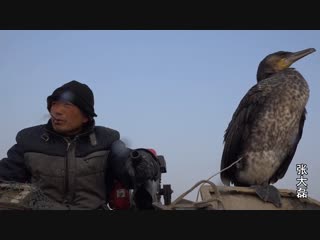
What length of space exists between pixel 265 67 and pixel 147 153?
3577mm

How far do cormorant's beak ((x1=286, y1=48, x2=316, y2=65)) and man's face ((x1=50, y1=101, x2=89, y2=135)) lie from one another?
3717 millimetres

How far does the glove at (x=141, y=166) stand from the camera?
341cm

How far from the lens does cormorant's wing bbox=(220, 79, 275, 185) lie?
19.2 ft

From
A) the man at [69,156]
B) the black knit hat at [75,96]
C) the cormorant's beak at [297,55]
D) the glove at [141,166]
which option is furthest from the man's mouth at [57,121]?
the cormorant's beak at [297,55]

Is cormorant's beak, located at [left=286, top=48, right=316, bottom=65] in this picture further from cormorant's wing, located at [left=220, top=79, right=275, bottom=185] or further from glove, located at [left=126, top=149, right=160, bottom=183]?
glove, located at [left=126, top=149, right=160, bottom=183]

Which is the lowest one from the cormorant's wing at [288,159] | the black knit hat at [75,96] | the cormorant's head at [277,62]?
the cormorant's wing at [288,159]

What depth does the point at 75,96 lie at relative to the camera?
3789 millimetres

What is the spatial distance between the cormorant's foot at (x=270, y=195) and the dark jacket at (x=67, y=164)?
3.16 ft

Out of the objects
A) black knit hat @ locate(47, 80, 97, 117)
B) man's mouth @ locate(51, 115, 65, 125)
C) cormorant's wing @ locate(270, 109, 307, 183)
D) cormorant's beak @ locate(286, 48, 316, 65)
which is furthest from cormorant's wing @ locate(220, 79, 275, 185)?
man's mouth @ locate(51, 115, 65, 125)

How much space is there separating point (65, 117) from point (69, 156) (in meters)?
0.29

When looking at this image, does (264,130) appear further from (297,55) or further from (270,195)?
(270,195)

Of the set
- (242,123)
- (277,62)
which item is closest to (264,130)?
(242,123)

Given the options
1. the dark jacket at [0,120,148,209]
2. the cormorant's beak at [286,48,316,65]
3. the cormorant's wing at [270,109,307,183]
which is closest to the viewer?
the dark jacket at [0,120,148,209]

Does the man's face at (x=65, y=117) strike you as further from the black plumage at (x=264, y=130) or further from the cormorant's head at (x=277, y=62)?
the cormorant's head at (x=277, y=62)
